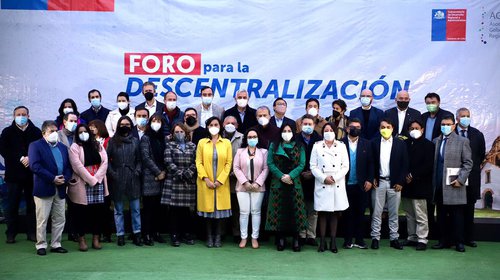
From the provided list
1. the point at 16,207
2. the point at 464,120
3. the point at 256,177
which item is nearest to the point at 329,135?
the point at 256,177

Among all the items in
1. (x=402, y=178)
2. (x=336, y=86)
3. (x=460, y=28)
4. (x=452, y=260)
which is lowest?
(x=452, y=260)

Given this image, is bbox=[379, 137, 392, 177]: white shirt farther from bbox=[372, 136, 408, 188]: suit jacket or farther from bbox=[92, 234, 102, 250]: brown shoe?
bbox=[92, 234, 102, 250]: brown shoe

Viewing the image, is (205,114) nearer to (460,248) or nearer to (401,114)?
(401,114)

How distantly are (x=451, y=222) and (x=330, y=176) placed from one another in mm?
1538

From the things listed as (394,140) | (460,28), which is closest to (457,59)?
(460,28)

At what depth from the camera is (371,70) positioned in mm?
9828

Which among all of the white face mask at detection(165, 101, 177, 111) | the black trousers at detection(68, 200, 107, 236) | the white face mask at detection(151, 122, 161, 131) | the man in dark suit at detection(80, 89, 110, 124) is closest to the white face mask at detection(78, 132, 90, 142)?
the black trousers at detection(68, 200, 107, 236)

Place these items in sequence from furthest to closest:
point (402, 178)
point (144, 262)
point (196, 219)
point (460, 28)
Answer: point (460, 28) < point (196, 219) < point (402, 178) < point (144, 262)

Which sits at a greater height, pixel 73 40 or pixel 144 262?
pixel 73 40

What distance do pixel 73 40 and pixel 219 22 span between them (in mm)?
1905

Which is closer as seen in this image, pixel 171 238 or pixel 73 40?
pixel 171 238

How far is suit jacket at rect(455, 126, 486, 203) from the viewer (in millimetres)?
8711

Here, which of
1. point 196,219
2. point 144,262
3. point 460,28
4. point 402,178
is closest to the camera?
point 144,262

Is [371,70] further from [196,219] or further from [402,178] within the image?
[196,219]
